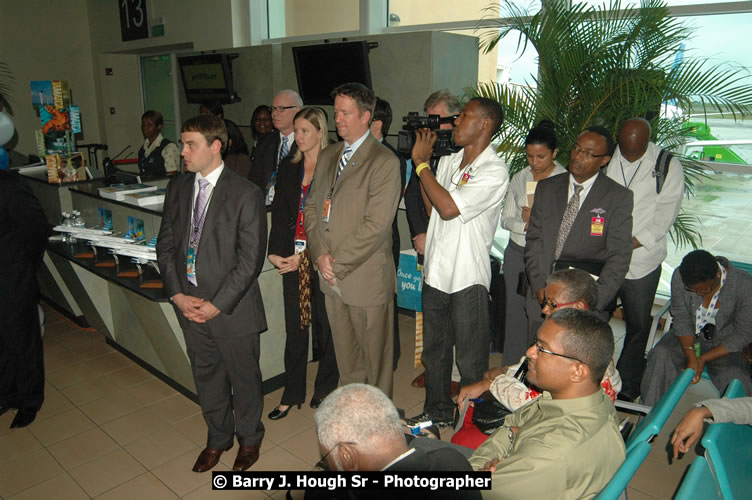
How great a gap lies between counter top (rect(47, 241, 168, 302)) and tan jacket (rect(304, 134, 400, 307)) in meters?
1.01

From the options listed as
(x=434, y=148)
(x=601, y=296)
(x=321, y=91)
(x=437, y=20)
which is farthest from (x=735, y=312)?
(x=321, y=91)

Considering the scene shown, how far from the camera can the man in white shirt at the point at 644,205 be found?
9.80ft

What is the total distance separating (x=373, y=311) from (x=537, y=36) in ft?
7.74

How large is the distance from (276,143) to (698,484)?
3005mm

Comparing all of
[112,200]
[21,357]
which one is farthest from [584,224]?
[21,357]

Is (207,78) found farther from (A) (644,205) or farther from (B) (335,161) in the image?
(A) (644,205)

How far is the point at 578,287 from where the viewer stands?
79.0 inches

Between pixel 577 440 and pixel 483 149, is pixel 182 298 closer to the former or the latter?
pixel 483 149

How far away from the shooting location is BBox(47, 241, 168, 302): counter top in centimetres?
291

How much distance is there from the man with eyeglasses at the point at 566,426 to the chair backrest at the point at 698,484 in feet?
0.54

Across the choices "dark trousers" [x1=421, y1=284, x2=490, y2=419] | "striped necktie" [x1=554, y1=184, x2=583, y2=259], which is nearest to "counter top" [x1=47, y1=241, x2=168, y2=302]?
"dark trousers" [x1=421, y1=284, x2=490, y2=419]

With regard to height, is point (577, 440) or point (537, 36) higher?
point (537, 36)

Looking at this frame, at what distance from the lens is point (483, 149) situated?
2.59 meters

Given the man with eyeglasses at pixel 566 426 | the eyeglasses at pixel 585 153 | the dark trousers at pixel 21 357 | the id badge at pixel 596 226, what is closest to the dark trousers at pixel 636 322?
the id badge at pixel 596 226
